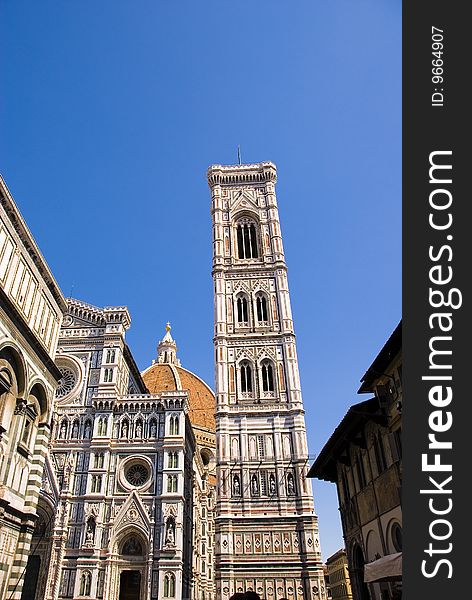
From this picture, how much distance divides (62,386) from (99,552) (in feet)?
45.8

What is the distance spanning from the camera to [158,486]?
122 ft

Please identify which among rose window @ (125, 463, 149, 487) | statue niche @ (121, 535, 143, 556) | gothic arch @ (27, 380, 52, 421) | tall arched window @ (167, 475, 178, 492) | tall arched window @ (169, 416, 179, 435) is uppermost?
tall arched window @ (169, 416, 179, 435)

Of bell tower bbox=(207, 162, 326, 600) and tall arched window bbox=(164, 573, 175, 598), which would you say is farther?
bell tower bbox=(207, 162, 326, 600)

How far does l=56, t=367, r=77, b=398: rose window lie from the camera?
41.9 meters

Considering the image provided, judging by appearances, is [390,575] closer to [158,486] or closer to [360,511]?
[360,511]

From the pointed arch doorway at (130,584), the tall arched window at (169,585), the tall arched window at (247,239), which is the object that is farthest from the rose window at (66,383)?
the tall arched window at (247,239)

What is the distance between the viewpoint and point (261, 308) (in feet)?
155

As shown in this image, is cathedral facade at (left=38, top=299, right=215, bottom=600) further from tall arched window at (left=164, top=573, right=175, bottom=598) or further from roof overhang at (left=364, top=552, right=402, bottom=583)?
roof overhang at (left=364, top=552, right=402, bottom=583)

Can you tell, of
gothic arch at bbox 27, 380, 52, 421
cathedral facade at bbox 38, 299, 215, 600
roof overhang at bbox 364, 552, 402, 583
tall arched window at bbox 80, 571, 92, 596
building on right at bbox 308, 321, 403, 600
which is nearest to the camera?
roof overhang at bbox 364, 552, 402, 583

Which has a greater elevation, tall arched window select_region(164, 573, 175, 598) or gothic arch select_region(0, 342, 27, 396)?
gothic arch select_region(0, 342, 27, 396)

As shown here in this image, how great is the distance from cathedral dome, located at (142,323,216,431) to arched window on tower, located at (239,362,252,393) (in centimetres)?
2948

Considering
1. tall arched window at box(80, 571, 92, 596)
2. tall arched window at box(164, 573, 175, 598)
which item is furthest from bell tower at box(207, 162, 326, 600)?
tall arched window at box(80, 571, 92, 596)

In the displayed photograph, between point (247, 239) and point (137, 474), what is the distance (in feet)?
86.8

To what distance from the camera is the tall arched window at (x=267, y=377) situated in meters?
43.3
